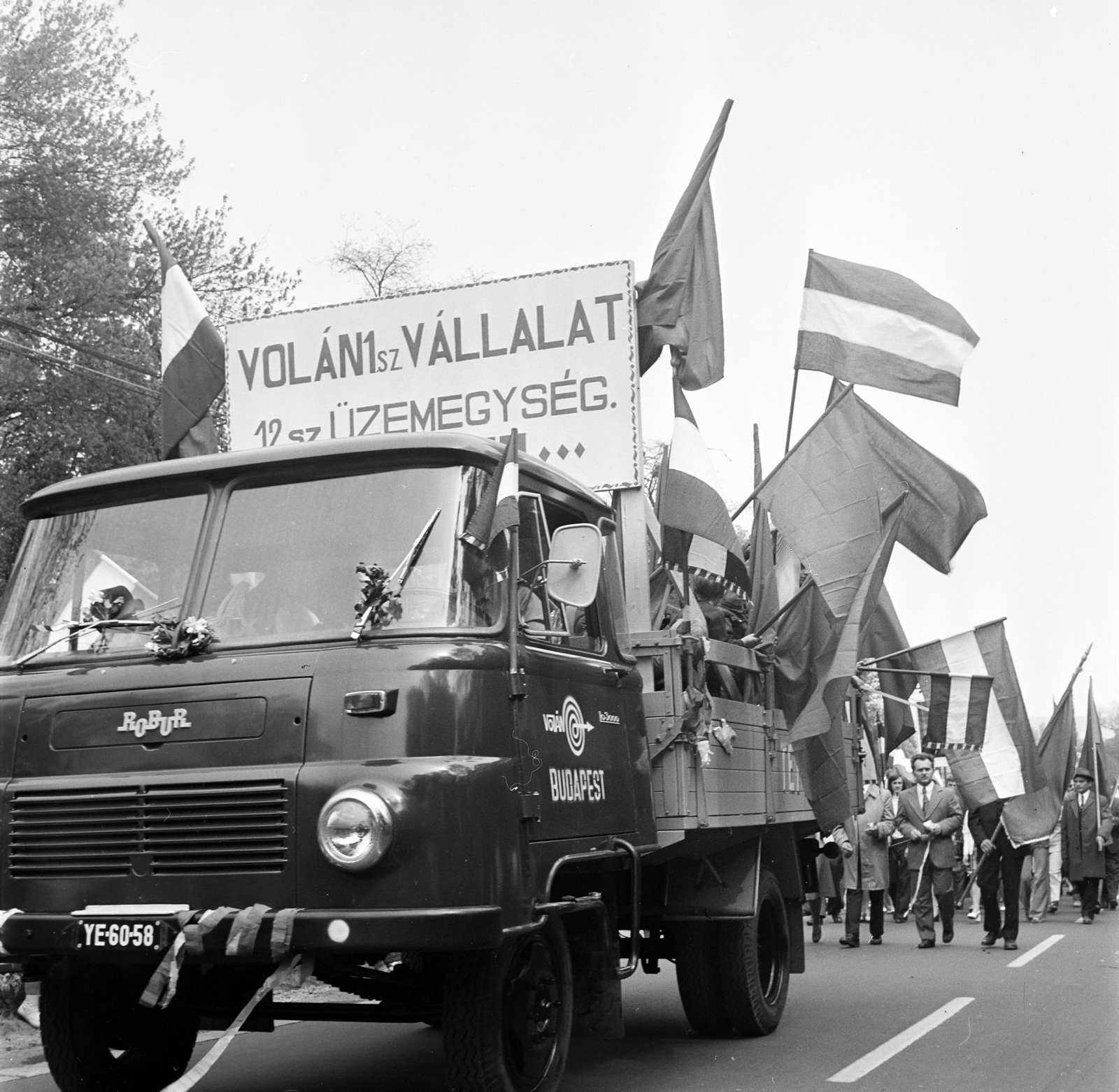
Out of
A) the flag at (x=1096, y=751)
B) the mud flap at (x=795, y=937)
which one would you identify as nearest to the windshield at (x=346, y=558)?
the mud flap at (x=795, y=937)

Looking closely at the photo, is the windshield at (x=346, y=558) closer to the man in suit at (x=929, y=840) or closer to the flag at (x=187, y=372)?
the flag at (x=187, y=372)

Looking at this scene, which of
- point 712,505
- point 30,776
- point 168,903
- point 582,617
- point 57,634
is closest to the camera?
point 168,903

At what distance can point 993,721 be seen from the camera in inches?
414

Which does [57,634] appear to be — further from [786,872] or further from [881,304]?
[881,304]

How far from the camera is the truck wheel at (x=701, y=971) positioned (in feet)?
28.3

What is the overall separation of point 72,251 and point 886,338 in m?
19.4

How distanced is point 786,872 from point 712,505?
2396 millimetres

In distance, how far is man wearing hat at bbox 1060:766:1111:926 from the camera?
19406 millimetres

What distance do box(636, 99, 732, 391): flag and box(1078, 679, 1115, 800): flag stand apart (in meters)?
11.6

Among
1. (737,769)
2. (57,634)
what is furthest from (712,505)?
(57,634)

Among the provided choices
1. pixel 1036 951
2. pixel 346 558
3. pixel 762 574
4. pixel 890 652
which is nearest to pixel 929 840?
pixel 1036 951

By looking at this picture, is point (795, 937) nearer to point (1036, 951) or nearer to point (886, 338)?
point (886, 338)

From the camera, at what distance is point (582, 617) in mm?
7023

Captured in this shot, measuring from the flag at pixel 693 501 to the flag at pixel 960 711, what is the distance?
2180 mm
